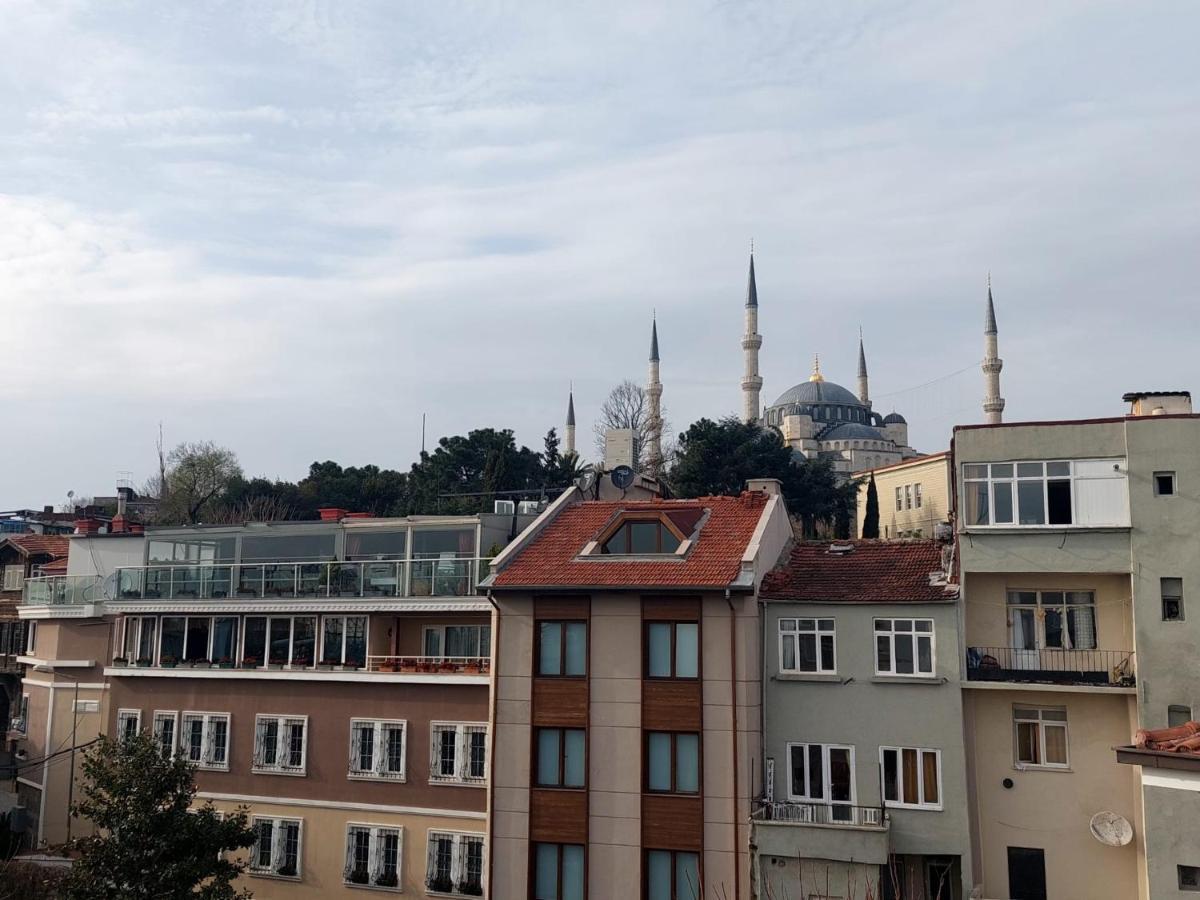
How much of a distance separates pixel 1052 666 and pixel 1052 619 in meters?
1.03

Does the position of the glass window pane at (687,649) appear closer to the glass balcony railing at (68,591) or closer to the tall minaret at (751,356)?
the glass balcony railing at (68,591)

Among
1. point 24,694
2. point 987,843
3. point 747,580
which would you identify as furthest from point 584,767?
point 24,694

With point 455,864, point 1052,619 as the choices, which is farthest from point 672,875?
point 1052,619

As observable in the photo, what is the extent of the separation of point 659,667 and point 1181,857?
35.3 ft

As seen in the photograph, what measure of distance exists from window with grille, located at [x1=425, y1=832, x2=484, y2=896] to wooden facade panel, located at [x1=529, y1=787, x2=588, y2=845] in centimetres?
222

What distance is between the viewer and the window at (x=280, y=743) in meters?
30.0

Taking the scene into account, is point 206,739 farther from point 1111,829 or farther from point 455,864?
point 1111,829

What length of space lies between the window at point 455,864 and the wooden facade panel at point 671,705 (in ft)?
17.9

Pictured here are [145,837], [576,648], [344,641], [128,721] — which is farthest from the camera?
[128,721]

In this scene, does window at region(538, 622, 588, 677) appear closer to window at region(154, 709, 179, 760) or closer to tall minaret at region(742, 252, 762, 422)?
window at region(154, 709, 179, 760)

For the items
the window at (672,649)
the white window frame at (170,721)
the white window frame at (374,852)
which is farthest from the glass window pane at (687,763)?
the white window frame at (170,721)

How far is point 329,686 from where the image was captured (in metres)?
30.0

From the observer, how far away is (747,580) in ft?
82.6

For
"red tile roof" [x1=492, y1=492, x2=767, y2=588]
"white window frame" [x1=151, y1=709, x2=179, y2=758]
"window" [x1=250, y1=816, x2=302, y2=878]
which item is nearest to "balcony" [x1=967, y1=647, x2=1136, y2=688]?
"red tile roof" [x1=492, y1=492, x2=767, y2=588]
